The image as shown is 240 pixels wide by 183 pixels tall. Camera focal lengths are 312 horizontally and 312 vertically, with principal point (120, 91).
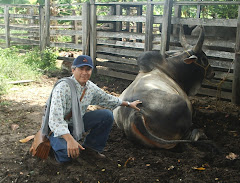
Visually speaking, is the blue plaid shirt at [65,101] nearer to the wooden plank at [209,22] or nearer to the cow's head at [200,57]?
the cow's head at [200,57]

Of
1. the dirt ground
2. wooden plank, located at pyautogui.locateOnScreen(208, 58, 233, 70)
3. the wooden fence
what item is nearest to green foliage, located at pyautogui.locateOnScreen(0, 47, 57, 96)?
the wooden fence

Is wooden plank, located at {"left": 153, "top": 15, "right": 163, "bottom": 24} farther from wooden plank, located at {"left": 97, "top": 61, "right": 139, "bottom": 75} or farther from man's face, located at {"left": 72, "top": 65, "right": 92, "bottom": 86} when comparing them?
man's face, located at {"left": 72, "top": 65, "right": 92, "bottom": 86}

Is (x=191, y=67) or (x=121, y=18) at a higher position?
(x=121, y=18)

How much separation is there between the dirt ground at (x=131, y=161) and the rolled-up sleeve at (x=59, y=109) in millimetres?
582

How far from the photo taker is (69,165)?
3.68 metres

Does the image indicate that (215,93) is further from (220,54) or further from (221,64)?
(220,54)

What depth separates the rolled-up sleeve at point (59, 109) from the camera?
320 cm

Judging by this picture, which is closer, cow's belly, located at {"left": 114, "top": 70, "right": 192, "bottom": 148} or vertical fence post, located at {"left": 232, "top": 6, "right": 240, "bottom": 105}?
cow's belly, located at {"left": 114, "top": 70, "right": 192, "bottom": 148}

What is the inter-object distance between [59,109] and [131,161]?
1.18 metres

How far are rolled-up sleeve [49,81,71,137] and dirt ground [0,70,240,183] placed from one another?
0.58 m

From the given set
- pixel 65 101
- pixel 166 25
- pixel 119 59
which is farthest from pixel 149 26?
pixel 65 101

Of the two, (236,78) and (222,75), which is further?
(222,75)

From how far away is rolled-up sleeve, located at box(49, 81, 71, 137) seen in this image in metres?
3.20

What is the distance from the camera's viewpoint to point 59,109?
10.7 ft
